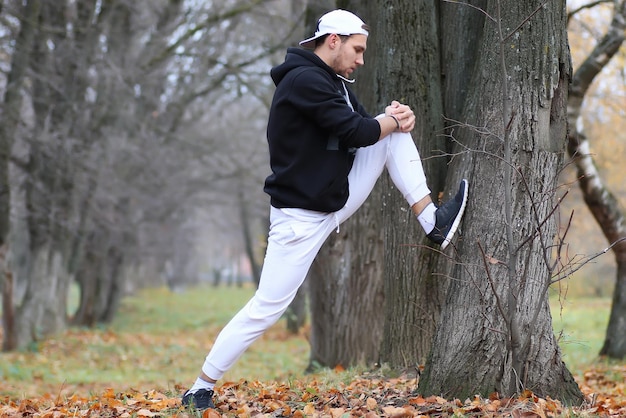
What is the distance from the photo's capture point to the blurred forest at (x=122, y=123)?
1595 cm

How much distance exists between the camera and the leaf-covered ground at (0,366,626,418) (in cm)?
430

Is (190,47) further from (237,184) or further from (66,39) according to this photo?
(237,184)

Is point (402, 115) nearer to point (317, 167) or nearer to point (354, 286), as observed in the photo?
point (317, 167)

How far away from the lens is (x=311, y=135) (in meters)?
4.45

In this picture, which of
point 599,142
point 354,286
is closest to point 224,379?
point 354,286

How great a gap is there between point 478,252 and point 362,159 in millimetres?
889

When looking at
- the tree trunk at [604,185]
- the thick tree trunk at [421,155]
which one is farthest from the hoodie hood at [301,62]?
the tree trunk at [604,185]

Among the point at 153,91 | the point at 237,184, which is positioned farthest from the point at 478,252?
the point at 237,184

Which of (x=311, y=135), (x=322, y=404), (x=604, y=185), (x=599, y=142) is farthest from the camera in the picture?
(x=599, y=142)

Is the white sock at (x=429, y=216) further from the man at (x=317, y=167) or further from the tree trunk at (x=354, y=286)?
the tree trunk at (x=354, y=286)

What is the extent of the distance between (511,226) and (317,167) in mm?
1177

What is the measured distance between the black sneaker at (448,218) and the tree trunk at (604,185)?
271 inches

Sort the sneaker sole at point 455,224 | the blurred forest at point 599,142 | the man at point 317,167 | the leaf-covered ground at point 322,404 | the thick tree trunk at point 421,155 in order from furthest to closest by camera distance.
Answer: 1. the blurred forest at point 599,142
2. the thick tree trunk at point 421,155
3. the sneaker sole at point 455,224
4. the man at point 317,167
5. the leaf-covered ground at point 322,404

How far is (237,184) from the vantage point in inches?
1009
